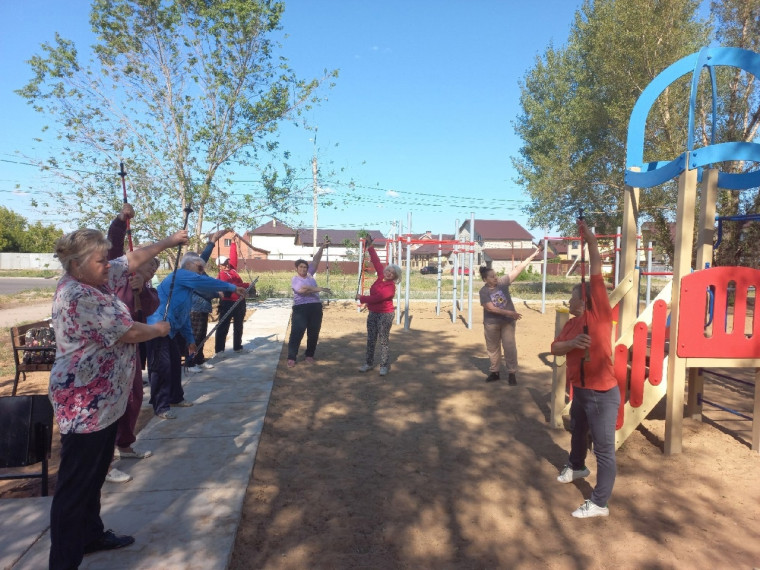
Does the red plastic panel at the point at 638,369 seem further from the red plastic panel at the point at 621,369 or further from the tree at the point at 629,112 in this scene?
the tree at the point at 629,112

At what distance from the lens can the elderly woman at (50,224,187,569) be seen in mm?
2475

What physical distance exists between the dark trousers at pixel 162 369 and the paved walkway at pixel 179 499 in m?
0.20

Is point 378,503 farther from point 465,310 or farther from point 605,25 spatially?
point 605,25

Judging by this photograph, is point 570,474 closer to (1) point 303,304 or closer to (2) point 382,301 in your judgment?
(2) point 382,301

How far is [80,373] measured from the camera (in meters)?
2.50

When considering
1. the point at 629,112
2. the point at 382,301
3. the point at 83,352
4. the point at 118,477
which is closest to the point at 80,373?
the point at 83,352

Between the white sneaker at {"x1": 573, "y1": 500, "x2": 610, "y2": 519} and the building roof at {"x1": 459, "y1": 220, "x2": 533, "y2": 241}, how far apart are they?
6961 centimetres

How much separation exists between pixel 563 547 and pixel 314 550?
1.52 m

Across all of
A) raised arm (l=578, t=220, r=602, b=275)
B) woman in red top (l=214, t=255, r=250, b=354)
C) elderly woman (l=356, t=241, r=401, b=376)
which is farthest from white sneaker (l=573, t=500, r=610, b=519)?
woman in red top (l=214, t=255, r=250, b=354)

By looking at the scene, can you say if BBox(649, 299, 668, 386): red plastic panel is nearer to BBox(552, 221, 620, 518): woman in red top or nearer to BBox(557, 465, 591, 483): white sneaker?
BBox(557, 465, 591, 483): white sneaker

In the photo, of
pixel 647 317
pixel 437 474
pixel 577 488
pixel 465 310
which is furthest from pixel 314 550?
pixel 465 310

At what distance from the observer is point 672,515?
362 centimetres

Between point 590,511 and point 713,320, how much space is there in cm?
219

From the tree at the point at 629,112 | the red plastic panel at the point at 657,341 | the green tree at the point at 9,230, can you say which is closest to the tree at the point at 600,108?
the tree at the point at 629,112
